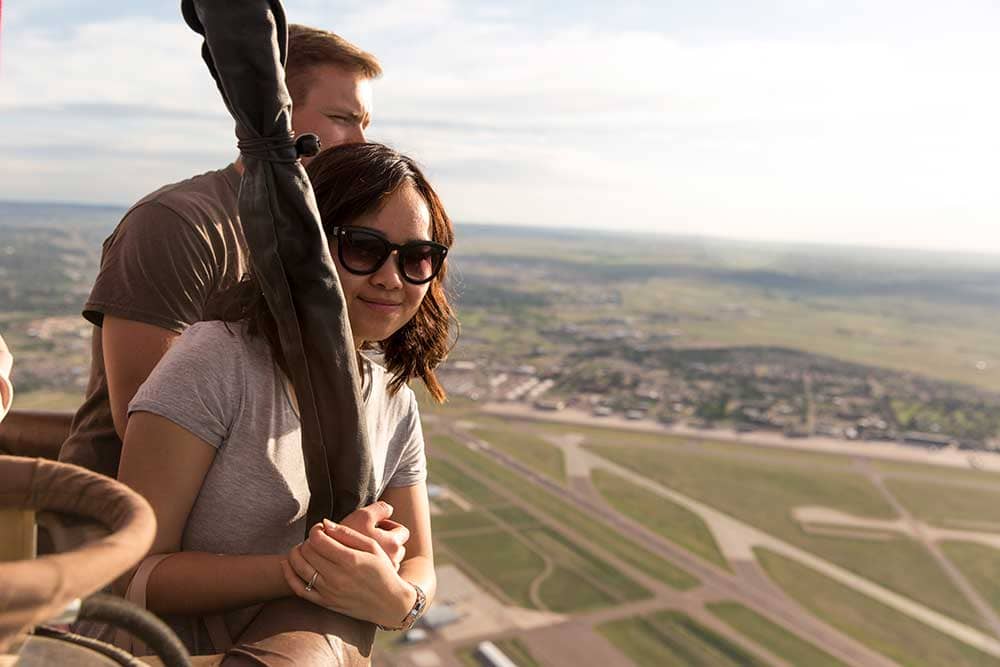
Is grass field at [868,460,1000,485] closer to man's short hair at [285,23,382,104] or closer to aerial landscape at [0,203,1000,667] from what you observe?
aerial landscape at [0,203,1000,667]

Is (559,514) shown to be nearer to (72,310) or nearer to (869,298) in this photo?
(72,310)

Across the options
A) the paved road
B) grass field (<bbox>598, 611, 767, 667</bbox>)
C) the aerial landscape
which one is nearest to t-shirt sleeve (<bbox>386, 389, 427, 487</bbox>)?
the aerial landscape

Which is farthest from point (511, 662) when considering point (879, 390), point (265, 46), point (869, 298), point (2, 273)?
point (869, 298)

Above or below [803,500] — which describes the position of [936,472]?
above

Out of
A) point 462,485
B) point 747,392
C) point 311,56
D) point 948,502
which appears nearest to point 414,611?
point 311,56

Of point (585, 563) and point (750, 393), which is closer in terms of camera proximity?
point (585, 563)

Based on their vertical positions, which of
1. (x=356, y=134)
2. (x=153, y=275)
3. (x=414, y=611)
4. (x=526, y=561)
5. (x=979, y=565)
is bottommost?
(x=526, y=561)

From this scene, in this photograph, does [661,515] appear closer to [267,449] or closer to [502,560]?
[502,560]

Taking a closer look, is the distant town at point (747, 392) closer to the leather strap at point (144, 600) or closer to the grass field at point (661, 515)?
the grass field at point (661, 515)
